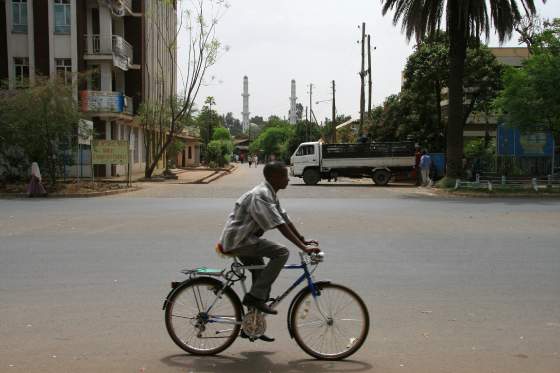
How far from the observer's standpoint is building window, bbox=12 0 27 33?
109 feet

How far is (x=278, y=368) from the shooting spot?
14.9ft

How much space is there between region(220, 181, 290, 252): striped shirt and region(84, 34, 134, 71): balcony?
104ft

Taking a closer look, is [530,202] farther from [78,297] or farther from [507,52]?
[507,52]

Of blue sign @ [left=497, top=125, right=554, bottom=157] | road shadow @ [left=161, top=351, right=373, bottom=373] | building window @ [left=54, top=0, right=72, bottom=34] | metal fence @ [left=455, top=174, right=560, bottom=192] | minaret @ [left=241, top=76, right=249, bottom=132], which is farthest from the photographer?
minaret @ [left=241, top=76, right=249, bottom=132]

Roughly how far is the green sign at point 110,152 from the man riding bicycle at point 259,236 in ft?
76.6

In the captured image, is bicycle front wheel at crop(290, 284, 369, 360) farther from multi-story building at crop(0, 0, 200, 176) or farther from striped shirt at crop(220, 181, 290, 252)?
multi-story building at crop(0, 0, 200, 176)

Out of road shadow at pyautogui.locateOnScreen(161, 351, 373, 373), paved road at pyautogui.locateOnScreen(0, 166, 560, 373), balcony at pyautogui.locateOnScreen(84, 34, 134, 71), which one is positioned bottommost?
road shadow at pyautogui.locateOnScreen(161, 351, 373, 373)

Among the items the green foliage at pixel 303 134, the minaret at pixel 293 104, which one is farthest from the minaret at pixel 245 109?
the green foliage at pixel 303 134

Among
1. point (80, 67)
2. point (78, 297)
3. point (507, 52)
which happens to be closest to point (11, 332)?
point (78, 297)

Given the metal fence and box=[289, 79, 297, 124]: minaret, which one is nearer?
the metal fence

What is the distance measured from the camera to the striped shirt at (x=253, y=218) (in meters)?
4.62

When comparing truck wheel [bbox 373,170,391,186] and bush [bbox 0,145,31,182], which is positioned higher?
bush [bbox 0,145,31,182]

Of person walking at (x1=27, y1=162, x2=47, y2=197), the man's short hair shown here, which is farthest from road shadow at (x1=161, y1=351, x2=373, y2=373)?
person walking at (x1=27, y1=162, x2=47, y2=197)

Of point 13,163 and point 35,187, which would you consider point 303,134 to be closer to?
point 13,163
